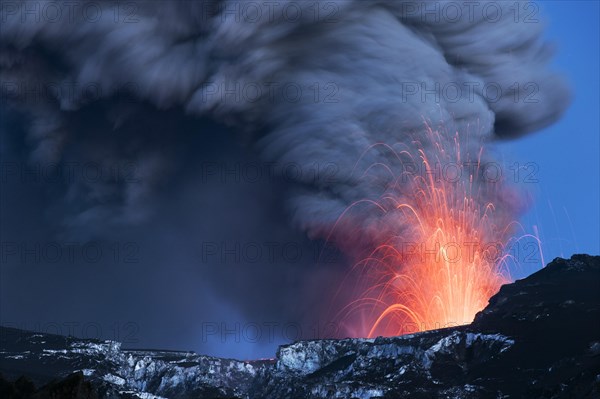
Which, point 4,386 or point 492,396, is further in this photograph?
point 492,396

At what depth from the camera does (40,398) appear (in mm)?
75375

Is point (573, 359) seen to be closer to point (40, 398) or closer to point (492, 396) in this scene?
point (492, 396)

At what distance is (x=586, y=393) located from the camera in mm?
167125

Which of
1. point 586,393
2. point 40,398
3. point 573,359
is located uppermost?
point 573,359

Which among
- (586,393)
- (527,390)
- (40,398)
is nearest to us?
(40,398)

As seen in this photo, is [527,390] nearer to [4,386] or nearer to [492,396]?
[492,396]

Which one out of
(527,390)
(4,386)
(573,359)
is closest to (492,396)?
(527,390)

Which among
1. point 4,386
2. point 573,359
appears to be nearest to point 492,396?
point 573,359

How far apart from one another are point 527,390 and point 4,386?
457 ft

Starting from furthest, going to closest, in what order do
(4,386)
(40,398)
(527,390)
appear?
1. (527,390)
2. (4,386)
3. (40,398)

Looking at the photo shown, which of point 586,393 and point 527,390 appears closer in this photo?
point 586,393

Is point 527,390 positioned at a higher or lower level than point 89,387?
higher

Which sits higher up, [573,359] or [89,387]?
[573,359]

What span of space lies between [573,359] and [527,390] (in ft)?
54.2
